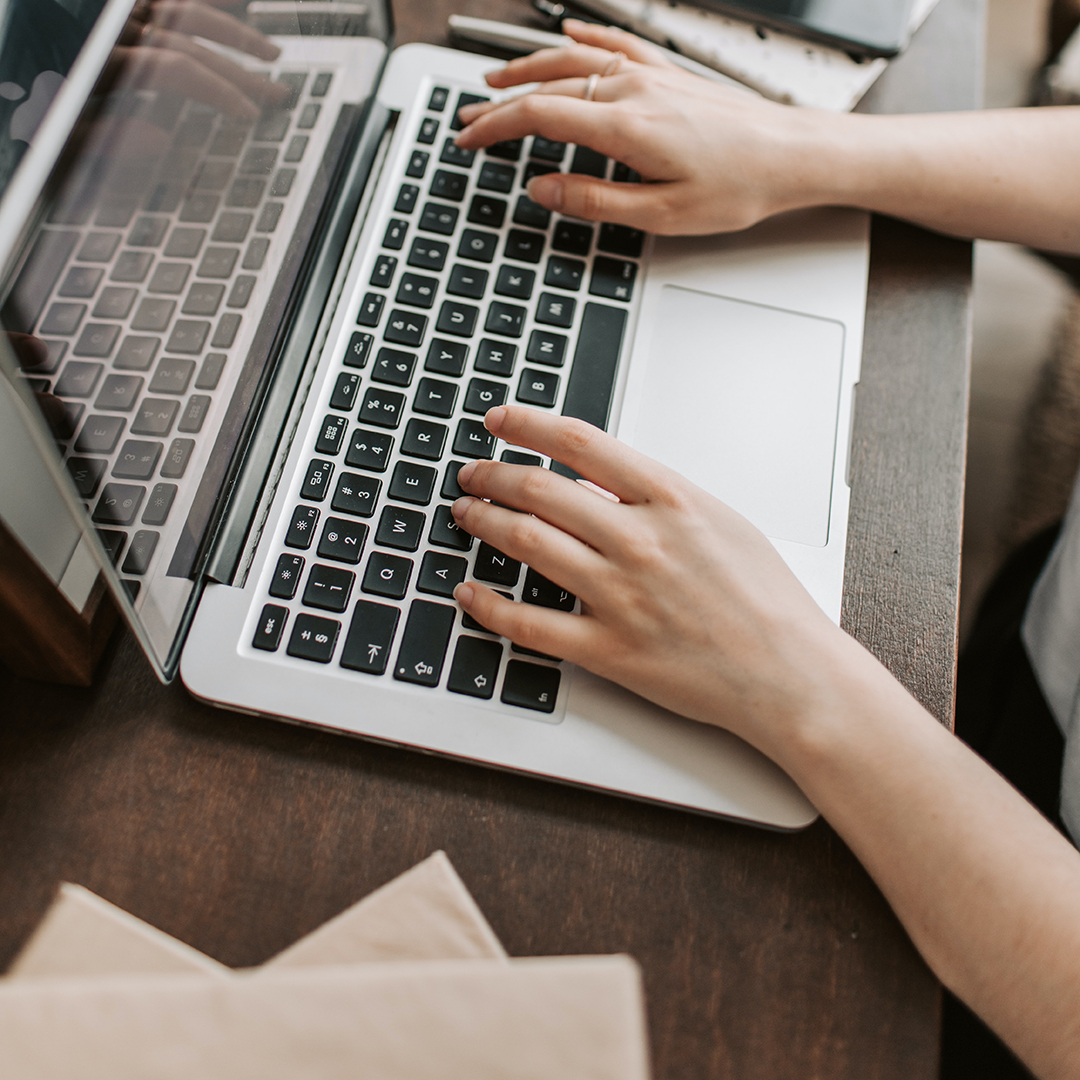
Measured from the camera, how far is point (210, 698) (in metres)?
0.38

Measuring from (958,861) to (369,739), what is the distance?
28 cm

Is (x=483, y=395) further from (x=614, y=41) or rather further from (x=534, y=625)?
(x=614, y=41)

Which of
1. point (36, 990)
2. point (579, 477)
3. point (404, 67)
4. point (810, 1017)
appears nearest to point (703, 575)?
point (579, 477)

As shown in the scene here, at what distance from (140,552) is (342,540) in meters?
0.10

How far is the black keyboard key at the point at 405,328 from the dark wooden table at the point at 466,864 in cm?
22

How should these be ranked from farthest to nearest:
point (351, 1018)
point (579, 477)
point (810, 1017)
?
point (579, 477) < point (810, 1017) < point (351, 1018)

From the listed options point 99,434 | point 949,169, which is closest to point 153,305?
point 99,434

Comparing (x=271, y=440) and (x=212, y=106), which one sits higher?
(x=212, y=106)

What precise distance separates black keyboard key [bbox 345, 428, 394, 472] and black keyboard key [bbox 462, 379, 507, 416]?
0.05 m

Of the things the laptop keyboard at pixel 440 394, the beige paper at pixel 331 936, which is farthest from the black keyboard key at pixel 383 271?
the beige paper at pixel 331 936

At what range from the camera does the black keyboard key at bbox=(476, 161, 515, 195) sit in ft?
1.71

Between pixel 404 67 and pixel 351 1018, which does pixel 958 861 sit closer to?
pixel 351 1018

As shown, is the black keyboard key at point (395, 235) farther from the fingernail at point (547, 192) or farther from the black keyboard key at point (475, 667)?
the black keyboard key at point (475, 667)

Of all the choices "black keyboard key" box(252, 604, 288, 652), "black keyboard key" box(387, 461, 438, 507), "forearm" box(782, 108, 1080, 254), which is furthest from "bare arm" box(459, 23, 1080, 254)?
"black keyboard key" box(252, 604, 288, 652)
